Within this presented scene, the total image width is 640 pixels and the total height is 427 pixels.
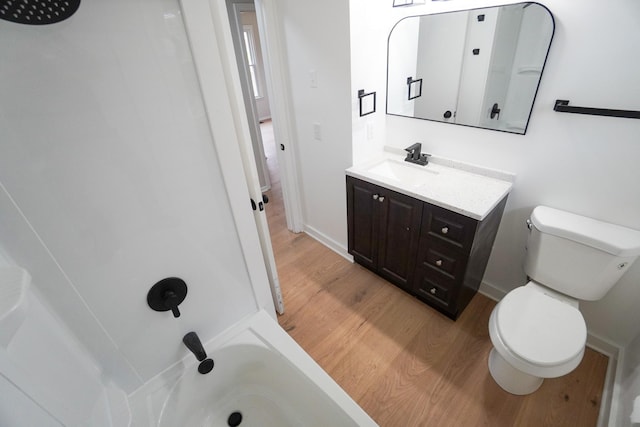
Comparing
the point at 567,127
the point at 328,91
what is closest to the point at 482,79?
the point at 567,127

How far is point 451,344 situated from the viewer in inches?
65.2

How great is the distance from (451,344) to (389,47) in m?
1.93

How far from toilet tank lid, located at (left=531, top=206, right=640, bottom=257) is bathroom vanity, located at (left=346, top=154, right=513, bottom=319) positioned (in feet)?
0.72

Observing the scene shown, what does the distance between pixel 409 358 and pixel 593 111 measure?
1523 millimetres

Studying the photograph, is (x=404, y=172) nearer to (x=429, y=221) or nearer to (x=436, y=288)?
(x=429, y=221)

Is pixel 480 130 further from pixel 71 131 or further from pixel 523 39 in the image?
pixel 71 131

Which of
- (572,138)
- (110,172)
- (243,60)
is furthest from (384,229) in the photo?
(243,60)

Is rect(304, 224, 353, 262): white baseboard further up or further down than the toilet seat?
further down

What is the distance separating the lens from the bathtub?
1058mm

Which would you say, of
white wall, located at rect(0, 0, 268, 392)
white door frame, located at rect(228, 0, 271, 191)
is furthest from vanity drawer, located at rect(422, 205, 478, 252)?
white door frame, located at rect(228, 0, 271, 191)

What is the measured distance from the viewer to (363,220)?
1.97m

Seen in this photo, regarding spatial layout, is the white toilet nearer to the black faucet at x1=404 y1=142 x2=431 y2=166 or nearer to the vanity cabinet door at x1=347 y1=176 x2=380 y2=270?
the black faucet at x1=404 y1=142 x2=431 y2=166

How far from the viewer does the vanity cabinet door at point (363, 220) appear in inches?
71.6

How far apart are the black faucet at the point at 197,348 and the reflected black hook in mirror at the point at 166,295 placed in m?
0.18
